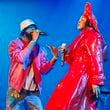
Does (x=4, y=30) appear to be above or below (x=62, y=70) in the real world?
above

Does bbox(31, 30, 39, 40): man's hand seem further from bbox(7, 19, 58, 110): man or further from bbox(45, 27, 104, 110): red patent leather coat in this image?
bbox(45, 27, 104, 110): red patent leather coat

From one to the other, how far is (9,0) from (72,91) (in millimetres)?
1459

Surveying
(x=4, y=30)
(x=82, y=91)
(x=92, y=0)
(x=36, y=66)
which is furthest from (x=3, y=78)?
(x=82, y=91)

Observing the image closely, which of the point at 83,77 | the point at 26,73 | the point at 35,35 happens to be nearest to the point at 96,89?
the point at 83,77

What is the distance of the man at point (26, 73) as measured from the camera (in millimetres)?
2678

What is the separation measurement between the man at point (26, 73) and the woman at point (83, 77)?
1.80ft

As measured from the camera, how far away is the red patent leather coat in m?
2.06

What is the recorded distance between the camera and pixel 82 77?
209 cm

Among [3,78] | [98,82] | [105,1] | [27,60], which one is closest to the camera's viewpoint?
[98,82]

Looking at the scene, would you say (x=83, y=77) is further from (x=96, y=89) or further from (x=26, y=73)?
(x=26, y=73)

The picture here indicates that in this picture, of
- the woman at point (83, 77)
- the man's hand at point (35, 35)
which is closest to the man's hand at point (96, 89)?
the woman at point (83, 77)

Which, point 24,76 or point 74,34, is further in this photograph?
point 74,34

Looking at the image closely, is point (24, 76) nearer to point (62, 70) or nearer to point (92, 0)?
point (62, 70)

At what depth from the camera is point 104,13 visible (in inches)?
118
